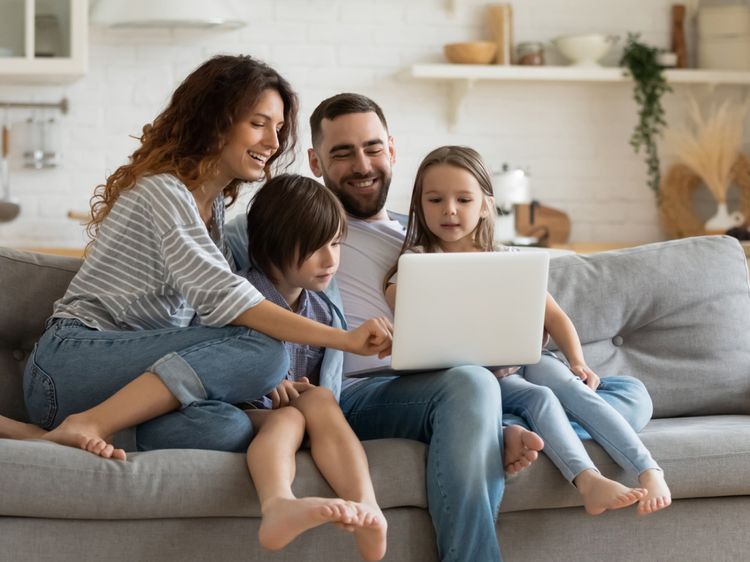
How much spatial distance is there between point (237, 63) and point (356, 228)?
0.49m

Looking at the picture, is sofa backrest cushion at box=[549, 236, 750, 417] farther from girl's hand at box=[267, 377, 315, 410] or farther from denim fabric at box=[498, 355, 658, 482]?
girl's hand at box=[267, 377, 315, 410]

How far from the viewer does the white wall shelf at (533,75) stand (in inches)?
171

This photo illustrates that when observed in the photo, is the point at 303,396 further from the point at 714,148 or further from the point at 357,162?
the point at 714,148

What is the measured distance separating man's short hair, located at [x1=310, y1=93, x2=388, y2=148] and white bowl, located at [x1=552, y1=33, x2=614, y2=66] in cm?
193

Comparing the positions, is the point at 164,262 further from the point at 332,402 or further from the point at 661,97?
the point at 661,97

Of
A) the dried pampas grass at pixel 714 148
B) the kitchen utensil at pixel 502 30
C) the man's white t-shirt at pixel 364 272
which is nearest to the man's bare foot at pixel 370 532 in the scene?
the man's white t-shirt at pixel 364 272

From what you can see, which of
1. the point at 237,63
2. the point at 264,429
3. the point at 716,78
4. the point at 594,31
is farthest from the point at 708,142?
the point at 264,429

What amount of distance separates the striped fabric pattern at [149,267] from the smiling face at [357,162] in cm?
58

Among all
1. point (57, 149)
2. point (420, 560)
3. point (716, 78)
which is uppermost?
point (716, 78)

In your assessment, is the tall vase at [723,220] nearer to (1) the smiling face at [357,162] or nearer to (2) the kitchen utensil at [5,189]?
(1) the smiling face at [357,162]

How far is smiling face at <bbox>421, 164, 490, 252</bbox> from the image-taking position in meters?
2.41

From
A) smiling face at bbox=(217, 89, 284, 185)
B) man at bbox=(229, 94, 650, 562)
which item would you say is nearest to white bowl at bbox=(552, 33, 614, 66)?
man at bbox=(229, 94, 650, 562)

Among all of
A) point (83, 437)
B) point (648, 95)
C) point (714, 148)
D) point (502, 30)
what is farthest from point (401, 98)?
point (83, 437)

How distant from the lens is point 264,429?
203cm
